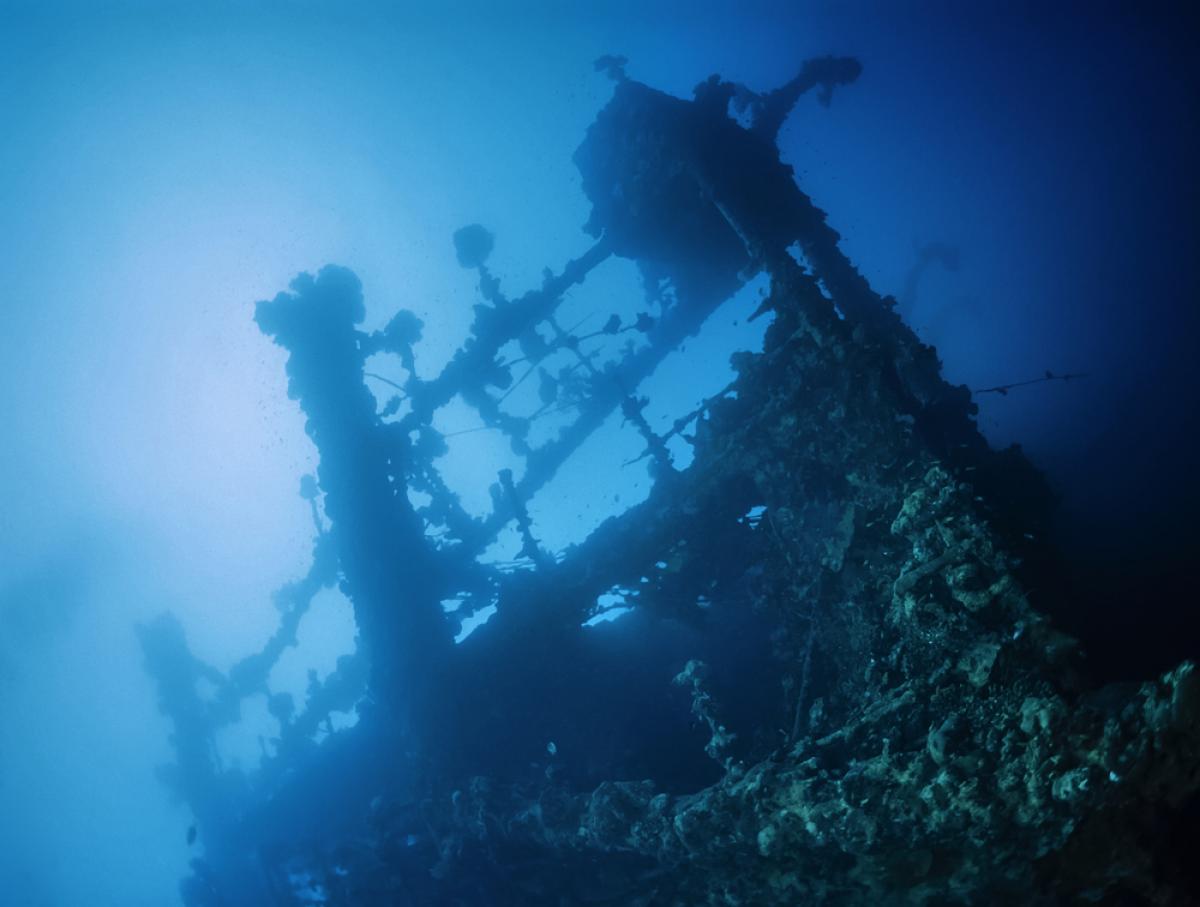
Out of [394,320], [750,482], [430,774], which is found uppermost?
[394,320]

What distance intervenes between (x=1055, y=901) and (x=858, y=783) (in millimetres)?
1476

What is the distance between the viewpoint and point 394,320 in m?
19.3

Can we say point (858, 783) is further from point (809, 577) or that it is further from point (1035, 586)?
point (809, 577)

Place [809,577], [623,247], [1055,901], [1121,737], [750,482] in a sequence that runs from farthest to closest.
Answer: [623,247], [750,482], [809,577], [1055,901], [1121,737]

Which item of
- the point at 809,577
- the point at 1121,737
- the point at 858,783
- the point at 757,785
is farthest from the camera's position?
the point at 809,577

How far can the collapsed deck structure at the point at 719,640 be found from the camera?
4.71 meters

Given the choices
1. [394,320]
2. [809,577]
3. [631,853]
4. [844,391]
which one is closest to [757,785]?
[631,853]

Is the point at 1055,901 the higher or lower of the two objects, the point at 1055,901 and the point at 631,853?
the lower

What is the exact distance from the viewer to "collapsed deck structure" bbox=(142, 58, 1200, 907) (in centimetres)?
471

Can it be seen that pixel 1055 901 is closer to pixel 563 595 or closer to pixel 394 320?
pixel 563 595

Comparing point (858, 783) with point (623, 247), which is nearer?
point (858, 783)

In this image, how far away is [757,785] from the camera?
19.9 feet

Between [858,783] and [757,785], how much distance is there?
1.19m

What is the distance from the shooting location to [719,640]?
1572cm
